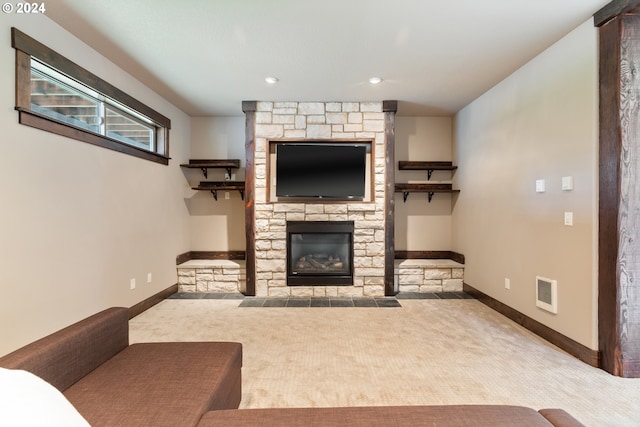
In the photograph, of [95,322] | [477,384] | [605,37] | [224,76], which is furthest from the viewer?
[224,76]

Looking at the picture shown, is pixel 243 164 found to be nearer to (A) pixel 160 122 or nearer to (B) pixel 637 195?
(A) pixel 160 122

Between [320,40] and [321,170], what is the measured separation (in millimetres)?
1798

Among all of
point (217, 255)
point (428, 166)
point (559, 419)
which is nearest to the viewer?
point (559, 419)

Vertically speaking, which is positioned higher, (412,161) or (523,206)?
(412,161)

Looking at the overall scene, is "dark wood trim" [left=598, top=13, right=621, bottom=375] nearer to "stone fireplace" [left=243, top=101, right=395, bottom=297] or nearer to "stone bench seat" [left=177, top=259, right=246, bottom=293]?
"stone fireplace" [left=243, top=101, right=395, bottom=297]

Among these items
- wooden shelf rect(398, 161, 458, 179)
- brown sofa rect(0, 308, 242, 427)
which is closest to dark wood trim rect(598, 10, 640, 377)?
wooden shelf rect(398, 161, 458, 179)

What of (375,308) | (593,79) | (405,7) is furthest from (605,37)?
(375,308)

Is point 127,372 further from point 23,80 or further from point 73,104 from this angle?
point 73,104

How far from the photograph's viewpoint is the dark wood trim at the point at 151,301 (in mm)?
3357

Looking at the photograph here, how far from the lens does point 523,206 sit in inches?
122

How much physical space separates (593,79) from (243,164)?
4167mm

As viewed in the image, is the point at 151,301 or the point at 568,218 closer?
the point at 568,218

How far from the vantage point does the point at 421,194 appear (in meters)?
4.82

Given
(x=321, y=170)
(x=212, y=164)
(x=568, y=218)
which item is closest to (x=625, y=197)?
(x=568, y=218)
